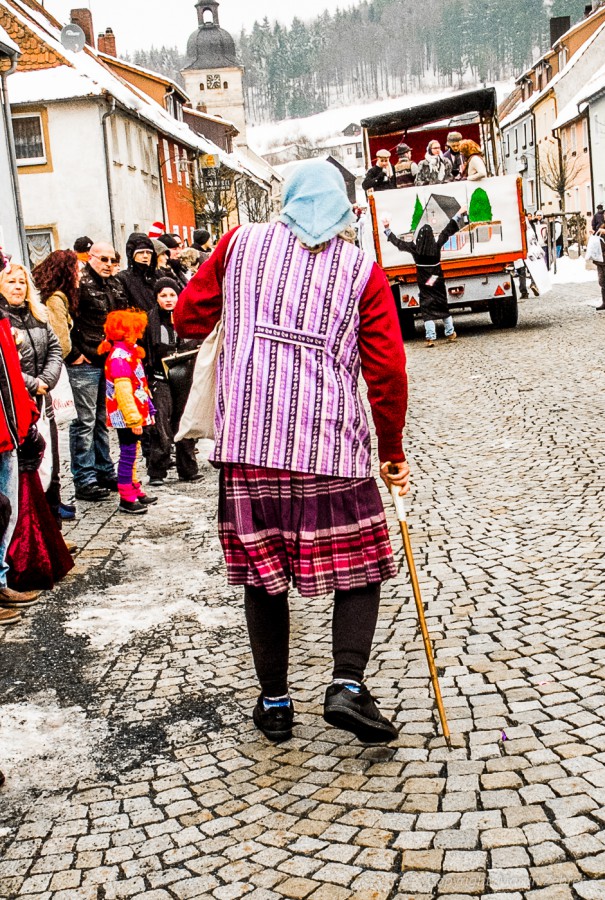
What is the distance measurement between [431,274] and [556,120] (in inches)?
1996

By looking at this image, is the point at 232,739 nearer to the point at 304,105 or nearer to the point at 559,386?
the point at 559,386

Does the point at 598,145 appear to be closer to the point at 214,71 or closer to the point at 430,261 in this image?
the point at 430,261

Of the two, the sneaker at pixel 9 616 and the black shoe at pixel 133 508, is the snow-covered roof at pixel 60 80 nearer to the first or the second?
the black shoe at pixel 133 508

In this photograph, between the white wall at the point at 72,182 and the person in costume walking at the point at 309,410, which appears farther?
the white wall at the point at 72,182

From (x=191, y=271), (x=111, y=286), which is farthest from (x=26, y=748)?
(x=191, y=271)

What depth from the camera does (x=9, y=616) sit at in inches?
217

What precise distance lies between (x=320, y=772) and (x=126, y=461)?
4449 mm

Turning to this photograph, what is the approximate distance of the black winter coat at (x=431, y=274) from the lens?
1634 centimetres

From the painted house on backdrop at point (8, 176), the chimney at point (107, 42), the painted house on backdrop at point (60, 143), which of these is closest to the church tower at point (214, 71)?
the chimney at point (107, 42)

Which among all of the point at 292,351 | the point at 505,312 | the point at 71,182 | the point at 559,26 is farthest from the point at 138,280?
the point at 559,26

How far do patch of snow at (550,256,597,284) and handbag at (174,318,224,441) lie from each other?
28436 mm

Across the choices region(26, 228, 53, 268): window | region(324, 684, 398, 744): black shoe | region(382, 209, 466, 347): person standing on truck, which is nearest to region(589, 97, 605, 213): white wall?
region(26, 228, 53, 268): window

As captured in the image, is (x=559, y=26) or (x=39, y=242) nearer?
(x=39, y=242)

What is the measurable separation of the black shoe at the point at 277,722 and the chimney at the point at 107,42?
1866 inches
